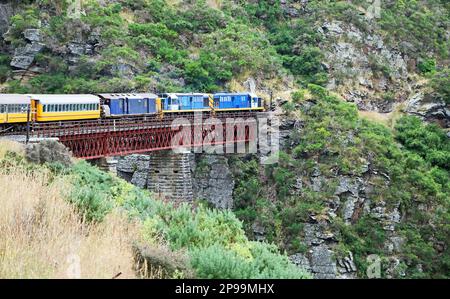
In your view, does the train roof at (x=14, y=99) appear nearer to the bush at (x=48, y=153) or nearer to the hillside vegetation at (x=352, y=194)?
the bush at (x=48, y=153)

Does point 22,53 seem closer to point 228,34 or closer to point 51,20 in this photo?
point 51,20

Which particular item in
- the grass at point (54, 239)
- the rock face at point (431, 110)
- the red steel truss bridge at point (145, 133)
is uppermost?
the rock face at point (431, 110)

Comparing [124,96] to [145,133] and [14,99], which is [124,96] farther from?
[14,99]

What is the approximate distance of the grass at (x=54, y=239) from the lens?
7117 millimetres

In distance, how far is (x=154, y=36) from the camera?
51.6m

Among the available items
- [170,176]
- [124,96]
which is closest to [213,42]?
[124,96]

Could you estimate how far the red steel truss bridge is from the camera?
2519 cm

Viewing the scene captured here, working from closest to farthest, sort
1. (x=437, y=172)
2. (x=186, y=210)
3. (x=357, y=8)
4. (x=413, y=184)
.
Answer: (x=186, y=210), (x=413, y=184), (x=437, y=172), (x=357, y=8)

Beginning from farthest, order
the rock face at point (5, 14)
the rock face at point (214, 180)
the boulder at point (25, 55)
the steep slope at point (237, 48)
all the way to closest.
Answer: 1. the rock face at point (5, 14)
2. the steep slope at point (237, 48)
3. the boulder at point (25, 55)
4. the rock face at point (214, 180)

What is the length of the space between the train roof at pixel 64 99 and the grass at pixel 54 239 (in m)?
16.5

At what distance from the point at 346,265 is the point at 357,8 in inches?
1478

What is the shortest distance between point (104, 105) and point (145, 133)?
10.5 feet

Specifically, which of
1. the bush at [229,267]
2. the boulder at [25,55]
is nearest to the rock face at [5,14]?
the boulder at [25,55]

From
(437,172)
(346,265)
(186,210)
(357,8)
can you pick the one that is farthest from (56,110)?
(357,8)
